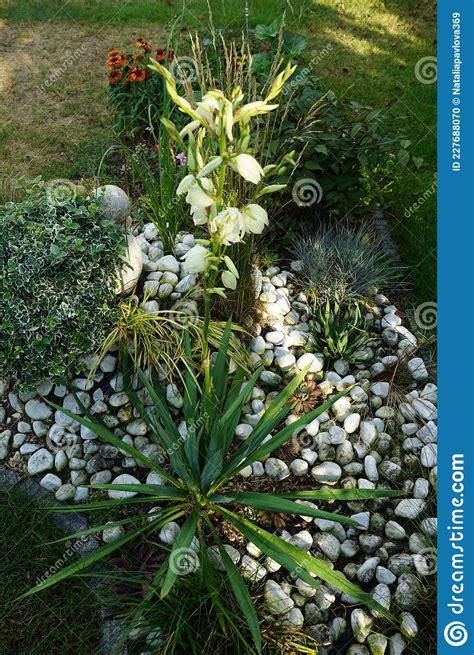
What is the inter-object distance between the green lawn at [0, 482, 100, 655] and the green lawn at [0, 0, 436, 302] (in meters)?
2.59

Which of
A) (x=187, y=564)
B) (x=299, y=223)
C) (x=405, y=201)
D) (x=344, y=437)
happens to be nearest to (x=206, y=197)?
(x=187, y=564)

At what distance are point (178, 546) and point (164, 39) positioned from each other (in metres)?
5.55

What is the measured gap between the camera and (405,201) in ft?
15.6

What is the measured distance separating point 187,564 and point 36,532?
2.40 ft

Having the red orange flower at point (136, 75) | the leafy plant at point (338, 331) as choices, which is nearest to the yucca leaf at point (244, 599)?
the leafy plant at point (338, 331)

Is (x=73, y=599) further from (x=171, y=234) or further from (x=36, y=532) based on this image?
(x=171, y=234)

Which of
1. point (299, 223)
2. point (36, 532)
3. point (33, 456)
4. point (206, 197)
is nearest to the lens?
point (206, 197)

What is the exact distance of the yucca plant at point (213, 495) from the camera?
96.7 inches

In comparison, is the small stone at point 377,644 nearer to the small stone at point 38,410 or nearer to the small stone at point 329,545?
the small stone at point 329,545

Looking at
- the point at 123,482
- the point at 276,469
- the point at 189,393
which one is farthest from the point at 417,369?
the point at 123,482

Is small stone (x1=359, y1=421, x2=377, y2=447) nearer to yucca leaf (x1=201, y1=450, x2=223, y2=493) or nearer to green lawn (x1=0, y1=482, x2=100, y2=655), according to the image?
yucca leaf (x1=201, y1=450, x2=223, y2=493)

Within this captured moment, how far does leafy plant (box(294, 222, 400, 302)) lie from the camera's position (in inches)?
149

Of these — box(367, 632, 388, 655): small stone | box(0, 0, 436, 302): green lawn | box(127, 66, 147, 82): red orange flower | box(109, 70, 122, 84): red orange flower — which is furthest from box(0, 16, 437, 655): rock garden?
box(109, 70, 122, 84): red orange flower
